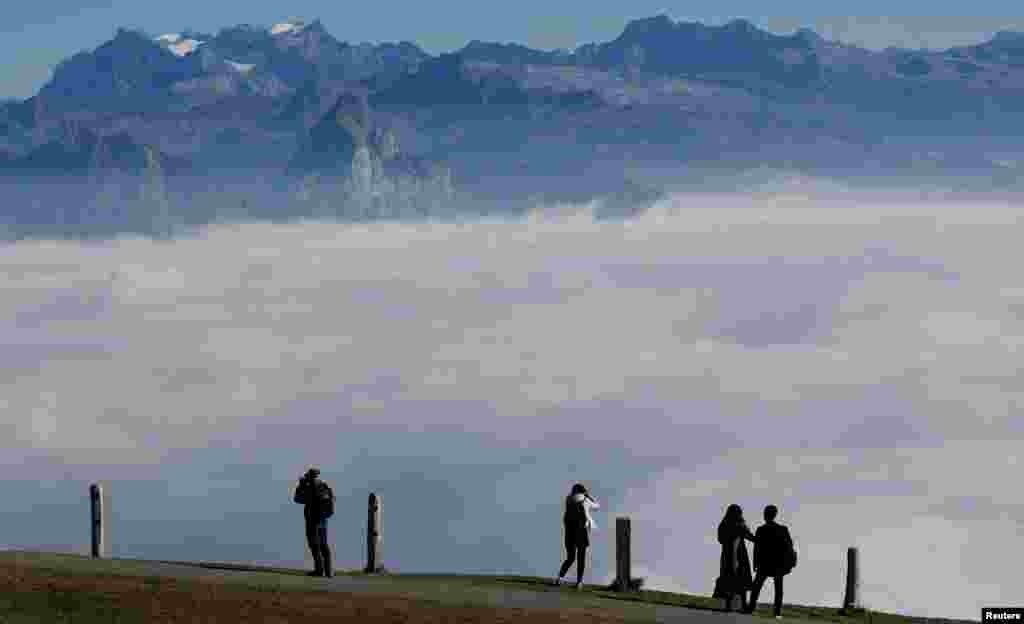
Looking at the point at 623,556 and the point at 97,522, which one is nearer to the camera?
the point at 623,556

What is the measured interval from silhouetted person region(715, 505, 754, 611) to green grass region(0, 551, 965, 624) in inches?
59.7

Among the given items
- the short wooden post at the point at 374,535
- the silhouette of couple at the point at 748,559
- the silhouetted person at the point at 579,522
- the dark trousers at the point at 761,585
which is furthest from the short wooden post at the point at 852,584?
the short wooden post at the point at 374,535

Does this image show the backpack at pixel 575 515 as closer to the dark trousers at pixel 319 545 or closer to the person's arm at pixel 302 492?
the dark trousers at pixel 319 545

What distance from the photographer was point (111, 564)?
63.2 m

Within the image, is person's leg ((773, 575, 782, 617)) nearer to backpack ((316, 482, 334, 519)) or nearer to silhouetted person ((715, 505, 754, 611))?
silhouetted person ((715, 505, 754, 611))

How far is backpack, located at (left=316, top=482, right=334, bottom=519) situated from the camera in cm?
5847

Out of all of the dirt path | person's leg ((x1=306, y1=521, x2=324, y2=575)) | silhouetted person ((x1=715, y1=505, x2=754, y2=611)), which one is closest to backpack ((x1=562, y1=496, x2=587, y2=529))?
the dirt path

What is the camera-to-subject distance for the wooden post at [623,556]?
60250 mm

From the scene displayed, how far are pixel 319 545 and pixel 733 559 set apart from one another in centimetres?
1287

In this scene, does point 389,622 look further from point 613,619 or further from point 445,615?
point 613,619

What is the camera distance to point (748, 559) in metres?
53.9

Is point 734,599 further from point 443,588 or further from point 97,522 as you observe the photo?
point 97,522
